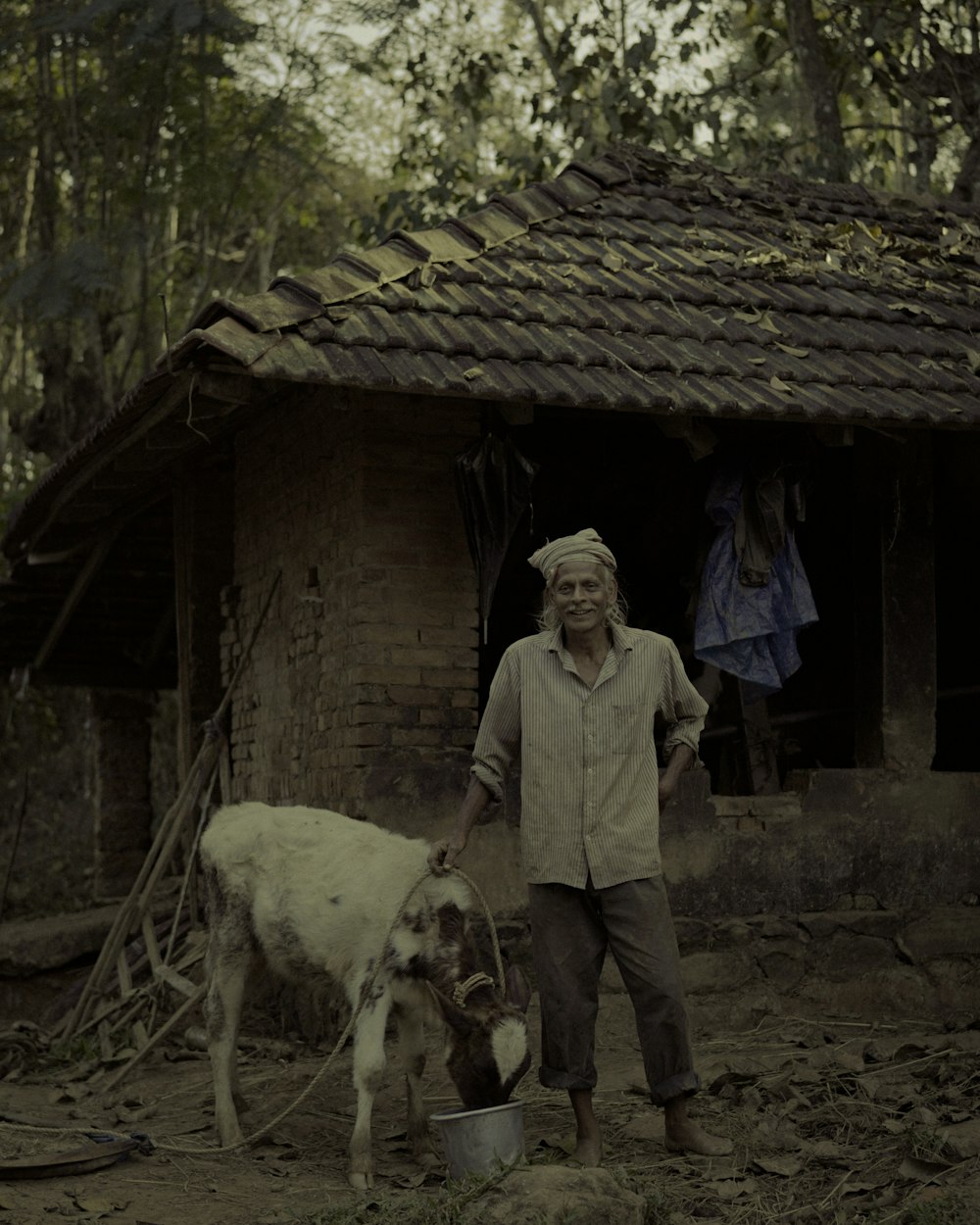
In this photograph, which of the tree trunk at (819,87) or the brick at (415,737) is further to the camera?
the tree trunk at (819,87)

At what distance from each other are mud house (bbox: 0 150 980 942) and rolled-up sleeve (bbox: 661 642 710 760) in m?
1.77

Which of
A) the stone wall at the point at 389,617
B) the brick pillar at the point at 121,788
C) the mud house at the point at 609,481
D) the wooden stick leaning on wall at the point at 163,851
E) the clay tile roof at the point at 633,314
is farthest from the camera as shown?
the brick pillar at the point at 121,788

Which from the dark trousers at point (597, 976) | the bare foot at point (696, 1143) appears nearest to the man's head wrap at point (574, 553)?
the dark trousers at point (597, 976)

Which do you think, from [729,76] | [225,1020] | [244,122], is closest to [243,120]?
[244,122]

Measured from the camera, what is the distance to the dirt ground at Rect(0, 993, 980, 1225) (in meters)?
4.96

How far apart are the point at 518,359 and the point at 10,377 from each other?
15.9 metres

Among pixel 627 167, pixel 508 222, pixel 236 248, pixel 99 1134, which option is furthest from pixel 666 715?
pixel 236 248

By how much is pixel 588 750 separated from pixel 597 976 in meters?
0.80

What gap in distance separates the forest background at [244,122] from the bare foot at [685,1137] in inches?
410

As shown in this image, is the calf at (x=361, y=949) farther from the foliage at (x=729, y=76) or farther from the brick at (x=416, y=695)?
the foliage at (x=729, y=76)

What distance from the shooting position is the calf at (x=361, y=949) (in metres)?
5.18

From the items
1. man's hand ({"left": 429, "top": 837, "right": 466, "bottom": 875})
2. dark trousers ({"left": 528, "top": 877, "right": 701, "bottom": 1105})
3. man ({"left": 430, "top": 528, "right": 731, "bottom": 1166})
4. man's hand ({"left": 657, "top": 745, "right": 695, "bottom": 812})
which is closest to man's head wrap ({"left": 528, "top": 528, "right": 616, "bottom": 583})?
man ({"left": 430, "top": 528, "right": 731, "bottom": 1166})

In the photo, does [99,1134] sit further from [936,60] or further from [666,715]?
[936,60]

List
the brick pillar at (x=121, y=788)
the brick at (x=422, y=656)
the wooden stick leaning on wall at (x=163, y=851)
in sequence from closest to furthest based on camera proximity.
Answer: the brick at (x=422, y=656), the wooden stick leaning on wall at (x=163, y=851), the brick pillar at (x=121, y=788)
